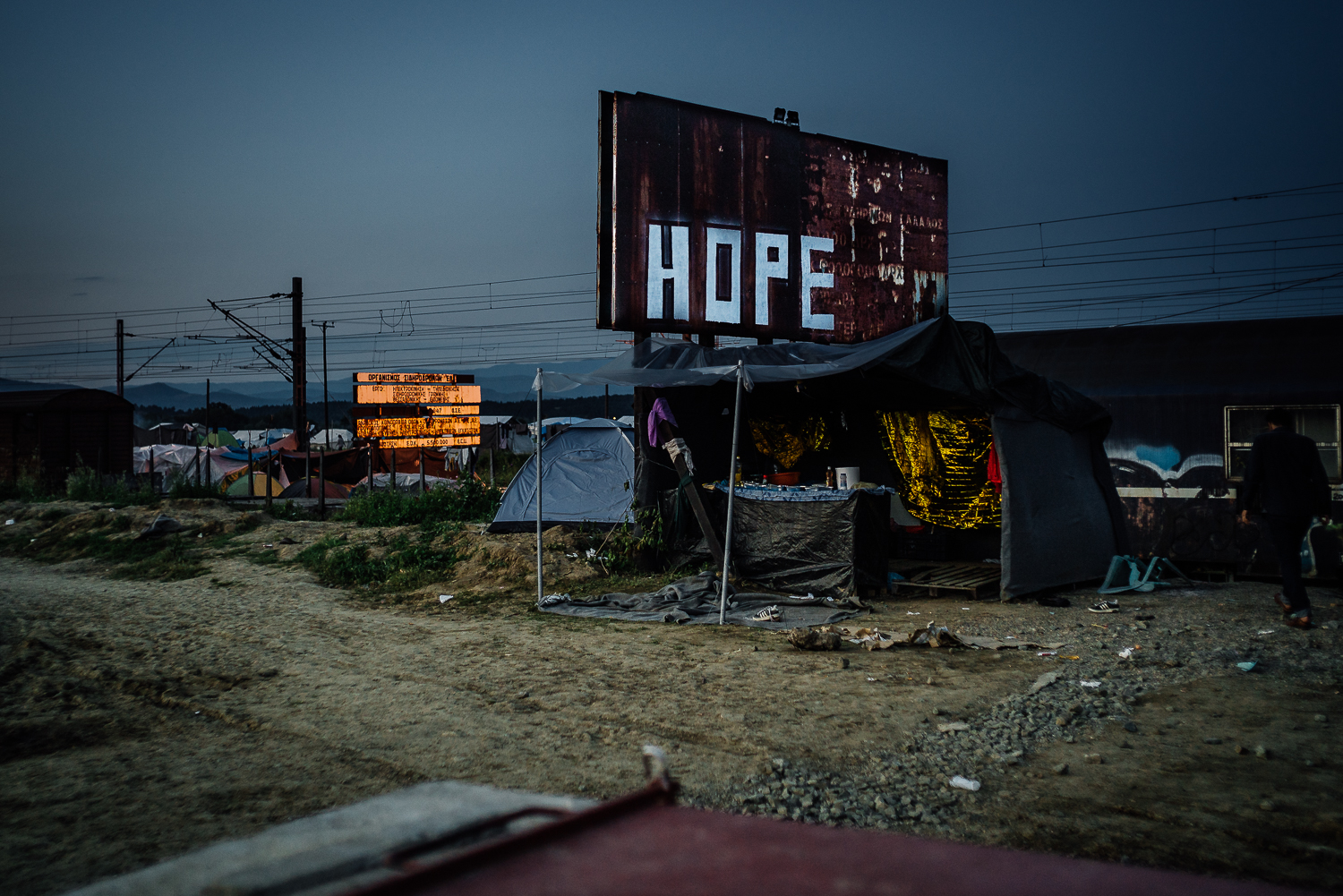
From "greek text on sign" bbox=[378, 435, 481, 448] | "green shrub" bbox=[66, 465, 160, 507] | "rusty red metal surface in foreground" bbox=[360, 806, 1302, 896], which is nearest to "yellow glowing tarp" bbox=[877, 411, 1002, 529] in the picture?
"rusty red metal surface in foreground" bbox=[360, 806, 1302, 896]

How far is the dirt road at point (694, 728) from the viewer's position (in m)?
3.45

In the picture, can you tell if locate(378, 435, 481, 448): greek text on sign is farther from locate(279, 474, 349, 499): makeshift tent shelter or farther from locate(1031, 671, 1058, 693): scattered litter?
locate(1031, 671, 1058, 693): scattered litter

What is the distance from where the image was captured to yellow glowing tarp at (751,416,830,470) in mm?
12305

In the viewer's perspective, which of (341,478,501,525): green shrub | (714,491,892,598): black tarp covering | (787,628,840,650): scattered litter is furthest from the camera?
(341,478,501,525): green shrub

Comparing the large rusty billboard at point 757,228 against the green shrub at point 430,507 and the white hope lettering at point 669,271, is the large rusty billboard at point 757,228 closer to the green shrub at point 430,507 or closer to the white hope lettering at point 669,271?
the white hope lettering at point 669,271

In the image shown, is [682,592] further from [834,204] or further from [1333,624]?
[834,204]

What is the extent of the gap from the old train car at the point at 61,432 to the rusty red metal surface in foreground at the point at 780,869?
89.6 ft

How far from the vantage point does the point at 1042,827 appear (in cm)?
342

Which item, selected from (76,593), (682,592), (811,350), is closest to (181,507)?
(76,593)

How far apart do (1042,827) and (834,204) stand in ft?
35.5

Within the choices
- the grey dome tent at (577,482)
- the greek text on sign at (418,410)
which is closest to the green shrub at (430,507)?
the grey dome tent at (577,482)

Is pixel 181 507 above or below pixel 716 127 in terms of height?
below

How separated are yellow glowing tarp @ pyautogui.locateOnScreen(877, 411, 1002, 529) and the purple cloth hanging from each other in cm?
335

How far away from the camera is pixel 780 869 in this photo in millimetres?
1463
